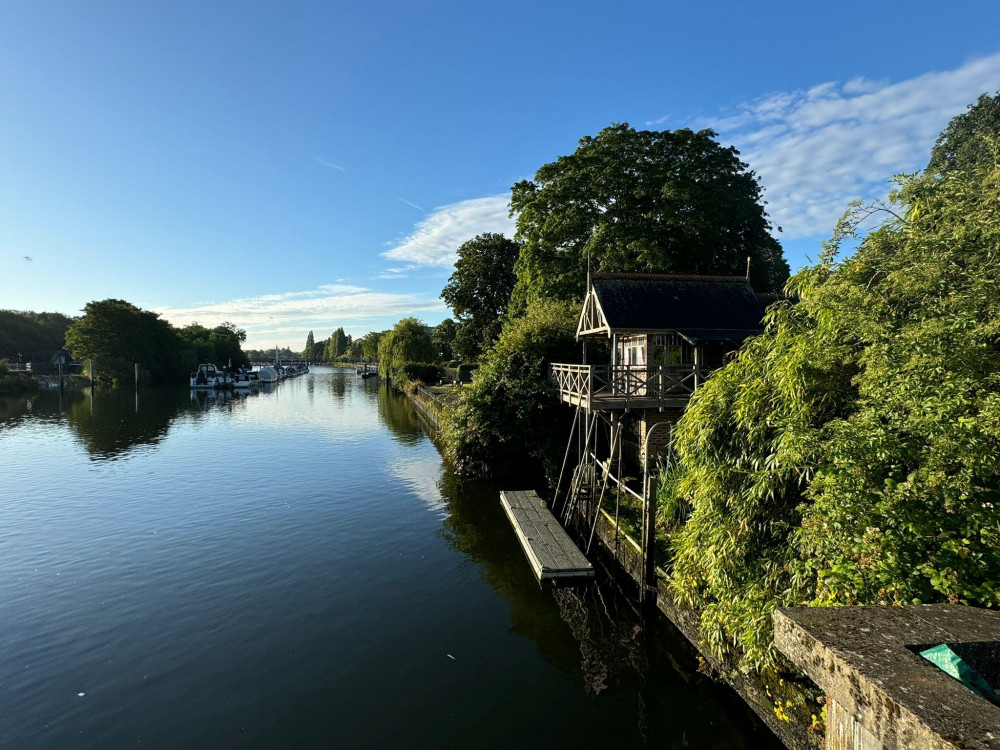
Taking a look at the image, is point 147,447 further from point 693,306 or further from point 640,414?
point 693,306

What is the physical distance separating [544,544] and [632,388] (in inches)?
269

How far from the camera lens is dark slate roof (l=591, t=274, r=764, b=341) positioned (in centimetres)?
1941

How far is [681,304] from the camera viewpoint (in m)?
20.5

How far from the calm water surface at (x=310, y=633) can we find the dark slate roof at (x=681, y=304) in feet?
30.3

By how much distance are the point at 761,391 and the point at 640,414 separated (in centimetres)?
1229

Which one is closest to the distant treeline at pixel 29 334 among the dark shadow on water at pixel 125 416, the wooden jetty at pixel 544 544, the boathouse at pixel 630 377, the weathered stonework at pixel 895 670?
the dark shadow on water at pixel 125 416

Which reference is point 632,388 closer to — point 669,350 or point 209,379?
point 669,350

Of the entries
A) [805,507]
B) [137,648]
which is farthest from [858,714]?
[137,648]

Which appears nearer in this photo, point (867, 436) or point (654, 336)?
point (867, 436)

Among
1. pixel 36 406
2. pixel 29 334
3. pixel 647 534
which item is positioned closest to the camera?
pixel 647 534

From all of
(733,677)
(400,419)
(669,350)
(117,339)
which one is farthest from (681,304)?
(117,339)

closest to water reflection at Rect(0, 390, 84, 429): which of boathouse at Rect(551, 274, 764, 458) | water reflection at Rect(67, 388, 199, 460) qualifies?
water reflection at Rect(67, 388, 199, 460)

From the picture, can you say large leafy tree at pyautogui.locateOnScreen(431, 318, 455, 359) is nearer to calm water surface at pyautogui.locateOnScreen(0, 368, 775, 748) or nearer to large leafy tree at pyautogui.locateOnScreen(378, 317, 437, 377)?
large leafy tree at pyautogui.locateOnScreen(378, 317, 437, 377)

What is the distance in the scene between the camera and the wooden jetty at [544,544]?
13234 millimetres
